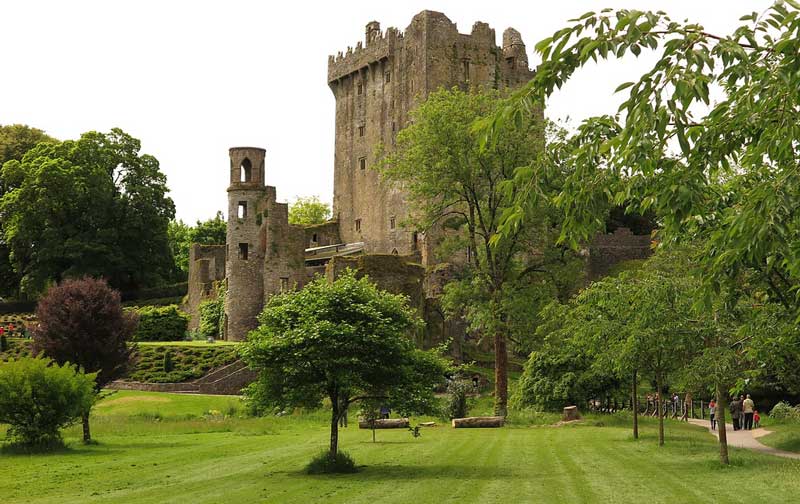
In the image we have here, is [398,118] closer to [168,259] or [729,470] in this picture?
[168,259]

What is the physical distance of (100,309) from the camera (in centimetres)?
3162

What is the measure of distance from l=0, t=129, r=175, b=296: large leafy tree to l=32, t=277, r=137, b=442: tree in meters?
40.3

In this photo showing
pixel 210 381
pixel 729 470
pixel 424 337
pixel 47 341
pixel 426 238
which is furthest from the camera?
pixel 426 238

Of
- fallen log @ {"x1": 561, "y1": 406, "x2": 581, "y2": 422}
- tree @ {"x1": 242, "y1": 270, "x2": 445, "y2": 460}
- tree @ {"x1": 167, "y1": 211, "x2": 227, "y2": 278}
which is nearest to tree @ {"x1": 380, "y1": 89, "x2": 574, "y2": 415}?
fallen log @ {"x1": 561, "y1": 406, "x2": 581, "y2": 422}

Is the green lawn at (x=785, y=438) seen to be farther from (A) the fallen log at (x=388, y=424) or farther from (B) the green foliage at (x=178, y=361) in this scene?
(B) the green foliage at (x=178, y=361)

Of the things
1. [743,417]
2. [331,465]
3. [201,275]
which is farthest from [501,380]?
[201,275]

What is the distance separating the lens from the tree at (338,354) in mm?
22188

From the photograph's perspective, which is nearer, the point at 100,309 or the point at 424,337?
the point at 100,309

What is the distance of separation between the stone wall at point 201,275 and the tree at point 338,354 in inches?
1832

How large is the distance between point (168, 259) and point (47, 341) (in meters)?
47.1

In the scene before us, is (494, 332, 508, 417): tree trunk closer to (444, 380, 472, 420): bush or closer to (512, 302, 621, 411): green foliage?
(512, 302, 621, 411): green foliage

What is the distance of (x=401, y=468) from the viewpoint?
2255 cm

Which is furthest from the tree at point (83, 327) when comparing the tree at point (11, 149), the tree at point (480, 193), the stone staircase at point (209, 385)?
the tree at point (11, 149)

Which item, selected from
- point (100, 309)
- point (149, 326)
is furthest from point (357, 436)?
point (149, 326)
